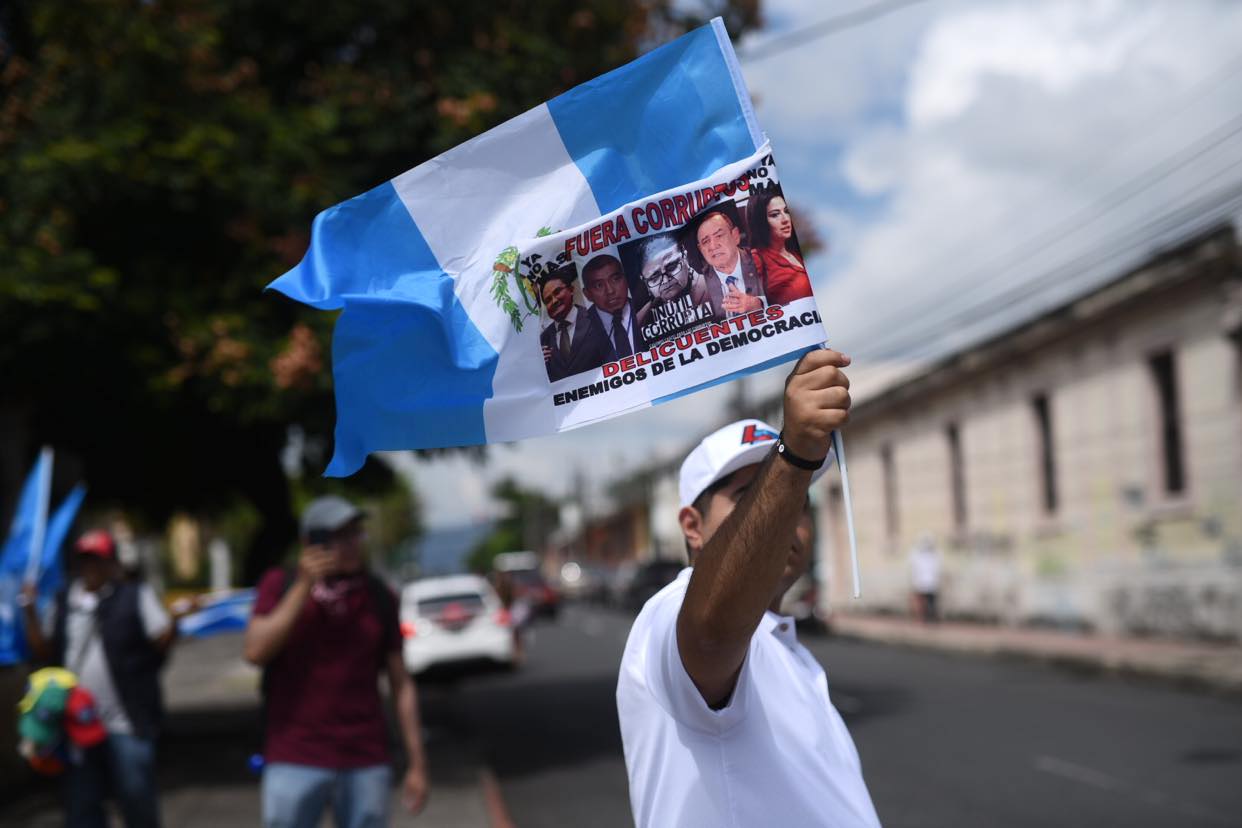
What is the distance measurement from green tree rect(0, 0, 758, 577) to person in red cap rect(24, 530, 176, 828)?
10.8 feet

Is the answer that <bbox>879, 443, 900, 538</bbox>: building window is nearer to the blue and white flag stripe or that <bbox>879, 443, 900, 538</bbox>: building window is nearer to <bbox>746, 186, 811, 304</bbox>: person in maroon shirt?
the blue and white flag stripe

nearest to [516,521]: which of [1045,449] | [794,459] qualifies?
[1045,449]

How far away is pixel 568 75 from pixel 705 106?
8210mm

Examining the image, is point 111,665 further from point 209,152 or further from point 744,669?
point 209,152

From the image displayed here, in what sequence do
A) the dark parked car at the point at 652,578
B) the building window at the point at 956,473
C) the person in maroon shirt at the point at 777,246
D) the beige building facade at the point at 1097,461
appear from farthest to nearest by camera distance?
the building window at the point at 956,473 → the dark parked car at the point at 652,578 → the beige building facade at the point at 1097,461 → the person in maroon shirt at the point at 777,246

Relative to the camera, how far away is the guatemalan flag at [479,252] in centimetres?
274

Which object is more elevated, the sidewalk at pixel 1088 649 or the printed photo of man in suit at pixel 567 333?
the printed photo of man in suit at pixel 567 333

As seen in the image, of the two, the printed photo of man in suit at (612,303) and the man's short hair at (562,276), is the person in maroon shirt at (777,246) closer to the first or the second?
the printed photo of man in suit at (612,303)

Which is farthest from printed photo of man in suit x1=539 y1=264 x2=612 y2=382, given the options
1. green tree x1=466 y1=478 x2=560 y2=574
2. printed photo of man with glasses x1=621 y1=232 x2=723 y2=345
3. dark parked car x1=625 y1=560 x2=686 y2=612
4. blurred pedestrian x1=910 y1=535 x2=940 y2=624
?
green tree x1=466 y1=478 x2=560 y2=574

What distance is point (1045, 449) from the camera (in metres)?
26.5

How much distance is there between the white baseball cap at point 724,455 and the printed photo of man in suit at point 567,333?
0.99ft

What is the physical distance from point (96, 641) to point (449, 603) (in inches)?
625

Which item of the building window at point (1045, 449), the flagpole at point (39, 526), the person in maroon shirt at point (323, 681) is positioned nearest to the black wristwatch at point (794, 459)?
the person in maroon shirt at point (323, 681)

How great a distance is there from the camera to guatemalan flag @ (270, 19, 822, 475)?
108 inches
